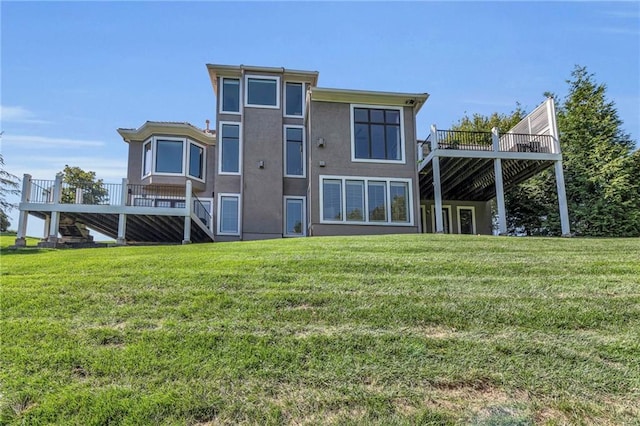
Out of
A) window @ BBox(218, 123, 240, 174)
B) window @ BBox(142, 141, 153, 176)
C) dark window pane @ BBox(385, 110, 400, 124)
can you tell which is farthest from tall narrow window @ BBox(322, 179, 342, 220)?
window @ BBox(142, 141, 153, 176)

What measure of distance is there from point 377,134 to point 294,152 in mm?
3784

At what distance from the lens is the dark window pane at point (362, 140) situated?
49.6 ft

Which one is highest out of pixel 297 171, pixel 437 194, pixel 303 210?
pixel 297 171

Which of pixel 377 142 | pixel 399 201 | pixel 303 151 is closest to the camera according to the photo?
pixel 399 201

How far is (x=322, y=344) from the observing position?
14.2ft

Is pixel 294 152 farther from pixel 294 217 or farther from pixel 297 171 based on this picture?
pixel 294 217

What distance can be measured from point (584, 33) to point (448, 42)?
3.77 metres

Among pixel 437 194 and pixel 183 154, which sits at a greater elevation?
pixel 183 154

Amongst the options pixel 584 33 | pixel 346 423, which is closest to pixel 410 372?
pixel 346 423

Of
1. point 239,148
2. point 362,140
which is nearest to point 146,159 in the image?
point 239,148

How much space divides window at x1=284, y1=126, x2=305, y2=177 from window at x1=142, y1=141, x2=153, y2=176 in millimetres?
5743

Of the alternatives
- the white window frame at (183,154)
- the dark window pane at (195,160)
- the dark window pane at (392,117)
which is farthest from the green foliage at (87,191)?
the dark window pane at (392,117)

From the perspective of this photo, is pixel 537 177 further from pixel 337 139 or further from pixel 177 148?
pixel 177 148

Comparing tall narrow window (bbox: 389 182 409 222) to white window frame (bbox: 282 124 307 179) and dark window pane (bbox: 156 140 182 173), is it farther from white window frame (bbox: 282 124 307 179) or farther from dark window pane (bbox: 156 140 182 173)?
dark window pane (bbox: 156 140 182 173)
